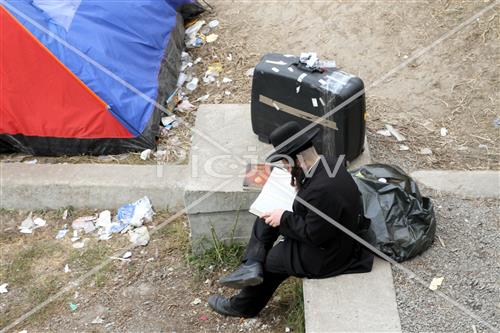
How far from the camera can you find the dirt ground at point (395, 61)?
5.22 m

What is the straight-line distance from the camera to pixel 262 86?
14.0ft

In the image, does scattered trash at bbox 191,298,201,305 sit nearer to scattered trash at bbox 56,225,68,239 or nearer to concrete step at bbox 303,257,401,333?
concrete step at bbox 303,257,401,333

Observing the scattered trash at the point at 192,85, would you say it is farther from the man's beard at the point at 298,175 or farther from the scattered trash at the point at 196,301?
the man's beard at the point at 298,175

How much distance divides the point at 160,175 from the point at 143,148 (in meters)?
0.58

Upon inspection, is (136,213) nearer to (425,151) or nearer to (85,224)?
(85,224)

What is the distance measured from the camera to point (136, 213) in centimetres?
505

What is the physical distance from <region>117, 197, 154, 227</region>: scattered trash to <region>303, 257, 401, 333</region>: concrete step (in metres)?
1.99

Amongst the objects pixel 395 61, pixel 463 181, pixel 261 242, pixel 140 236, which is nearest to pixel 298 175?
pixel 261 242

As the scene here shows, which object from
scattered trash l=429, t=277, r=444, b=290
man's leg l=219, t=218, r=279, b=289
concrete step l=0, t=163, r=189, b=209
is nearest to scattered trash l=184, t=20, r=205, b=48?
concrete step l=0, t=163, r=189, b=209

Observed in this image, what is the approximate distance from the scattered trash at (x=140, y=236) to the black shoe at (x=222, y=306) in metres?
1.04

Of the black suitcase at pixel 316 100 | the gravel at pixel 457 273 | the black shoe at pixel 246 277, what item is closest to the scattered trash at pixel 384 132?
the black suitcase at pixel 316 100

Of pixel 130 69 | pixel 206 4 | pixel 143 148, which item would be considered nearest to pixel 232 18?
pixel 206 4

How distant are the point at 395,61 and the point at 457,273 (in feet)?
10.5

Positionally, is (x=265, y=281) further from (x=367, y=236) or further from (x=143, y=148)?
(x=143, y=148)
